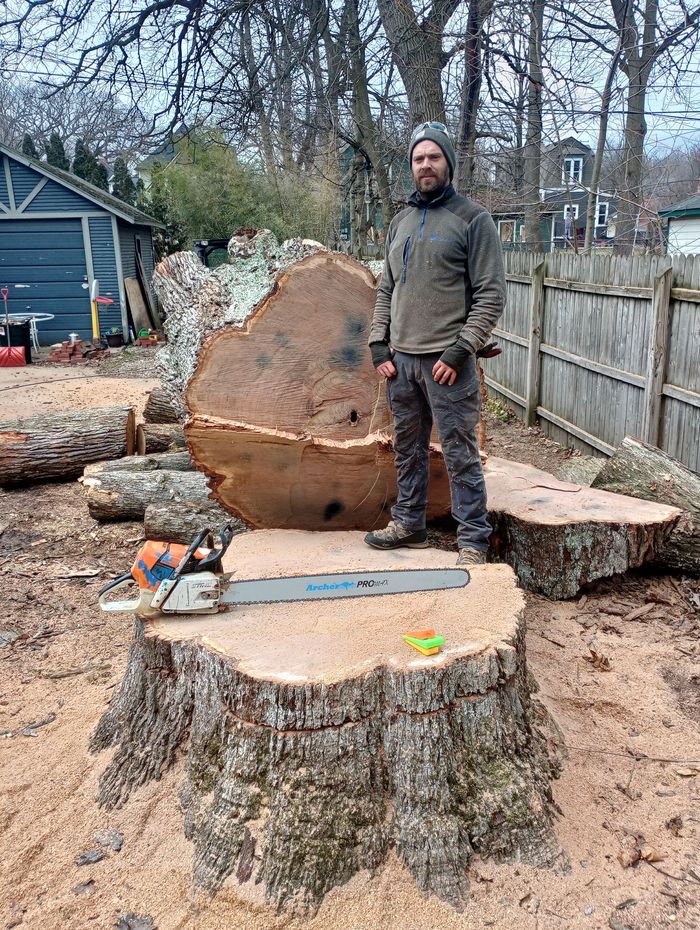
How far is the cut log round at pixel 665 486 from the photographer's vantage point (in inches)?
161

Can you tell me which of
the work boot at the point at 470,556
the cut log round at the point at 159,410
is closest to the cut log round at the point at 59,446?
the cut log round at the point at 159,410

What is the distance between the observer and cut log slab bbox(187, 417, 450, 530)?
3596 mm

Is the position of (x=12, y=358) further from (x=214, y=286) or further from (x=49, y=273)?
(x=214, y=286)

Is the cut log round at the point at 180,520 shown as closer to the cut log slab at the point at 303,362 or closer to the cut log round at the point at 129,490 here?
the cut log round at the point at 129,490

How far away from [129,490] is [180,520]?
0.88 metres

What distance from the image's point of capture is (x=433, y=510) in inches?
158

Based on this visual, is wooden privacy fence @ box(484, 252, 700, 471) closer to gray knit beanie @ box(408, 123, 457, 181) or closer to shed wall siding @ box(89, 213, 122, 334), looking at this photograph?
gray knit beanie @ box(408, 123, 457, 181)

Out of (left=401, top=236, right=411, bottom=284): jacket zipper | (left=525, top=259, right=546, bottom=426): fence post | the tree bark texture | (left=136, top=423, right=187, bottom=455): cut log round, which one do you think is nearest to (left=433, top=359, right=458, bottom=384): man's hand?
(left=401, top=236, right=411, bottom=284): jacket zipper

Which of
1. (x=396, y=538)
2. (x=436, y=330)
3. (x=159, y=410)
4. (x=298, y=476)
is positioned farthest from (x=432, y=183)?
(x=159, y=410)

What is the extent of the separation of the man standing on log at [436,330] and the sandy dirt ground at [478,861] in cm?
84

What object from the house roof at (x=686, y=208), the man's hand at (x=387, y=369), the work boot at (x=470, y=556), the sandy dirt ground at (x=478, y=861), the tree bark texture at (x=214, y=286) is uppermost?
the house roof at (x=686, y=208)

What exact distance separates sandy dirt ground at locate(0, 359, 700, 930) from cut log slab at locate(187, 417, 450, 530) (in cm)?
93

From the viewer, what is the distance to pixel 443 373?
3309mm

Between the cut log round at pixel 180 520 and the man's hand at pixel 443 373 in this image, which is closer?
the man's hand at pixel 443 373
